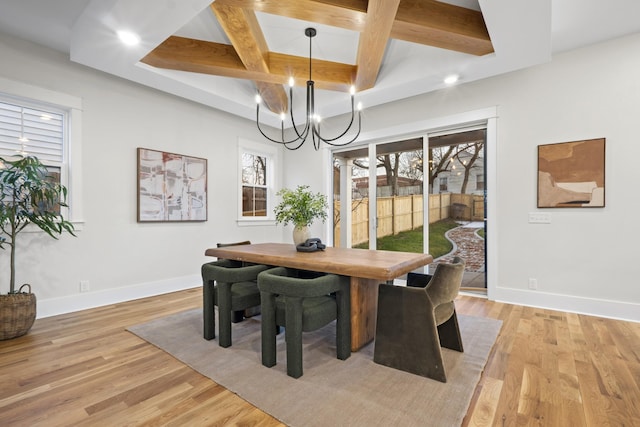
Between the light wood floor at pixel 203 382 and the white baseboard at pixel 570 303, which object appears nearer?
the light wood floor at pixel 203 382

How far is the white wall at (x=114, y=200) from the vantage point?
3.06 meters

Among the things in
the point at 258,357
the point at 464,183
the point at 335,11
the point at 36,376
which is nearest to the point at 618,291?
the point at 464,183

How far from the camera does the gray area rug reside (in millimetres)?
1551

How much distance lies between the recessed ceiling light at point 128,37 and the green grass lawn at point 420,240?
3.80 metres

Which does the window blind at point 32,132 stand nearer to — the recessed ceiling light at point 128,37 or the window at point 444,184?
the recessed ceiling light at point 128,37

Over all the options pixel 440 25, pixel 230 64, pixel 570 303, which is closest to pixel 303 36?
pixel 230 64

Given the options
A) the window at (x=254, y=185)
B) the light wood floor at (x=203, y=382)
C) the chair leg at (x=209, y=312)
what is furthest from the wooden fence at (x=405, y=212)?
the chair leg at (x=209, y=312)

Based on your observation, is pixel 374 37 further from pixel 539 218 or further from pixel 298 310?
pixel 539 218

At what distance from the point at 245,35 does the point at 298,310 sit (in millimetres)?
2411

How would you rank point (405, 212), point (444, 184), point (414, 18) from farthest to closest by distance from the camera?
1. point (405, 212)
2. point (444, 184)
3. point (414, 18)

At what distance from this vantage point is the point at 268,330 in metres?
2.08

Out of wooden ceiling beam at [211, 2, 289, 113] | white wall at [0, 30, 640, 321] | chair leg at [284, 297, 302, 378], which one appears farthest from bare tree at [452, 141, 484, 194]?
chair leg at [284, 297, 302, 378]

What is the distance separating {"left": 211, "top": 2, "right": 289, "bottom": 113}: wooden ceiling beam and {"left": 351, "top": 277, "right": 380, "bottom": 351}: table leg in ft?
7.52

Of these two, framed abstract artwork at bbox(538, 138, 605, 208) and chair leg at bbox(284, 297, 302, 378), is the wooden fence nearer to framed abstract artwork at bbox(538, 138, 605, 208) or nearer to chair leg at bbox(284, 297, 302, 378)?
framed abstract artwork at bbox(538, 138, 605, 208)
